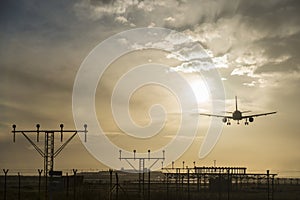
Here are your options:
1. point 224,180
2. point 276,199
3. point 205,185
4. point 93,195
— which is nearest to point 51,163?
point 93,195

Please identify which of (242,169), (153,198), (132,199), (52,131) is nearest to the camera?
(52,131)

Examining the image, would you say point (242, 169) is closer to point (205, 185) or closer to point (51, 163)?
point (205, 185)

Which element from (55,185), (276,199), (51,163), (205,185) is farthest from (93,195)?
(205,185)

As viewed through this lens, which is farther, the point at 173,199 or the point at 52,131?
the point at 173,199

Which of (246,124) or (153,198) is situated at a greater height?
(246,124)

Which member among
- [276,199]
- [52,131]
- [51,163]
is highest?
[52,131]

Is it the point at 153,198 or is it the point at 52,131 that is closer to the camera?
the point at 52,131

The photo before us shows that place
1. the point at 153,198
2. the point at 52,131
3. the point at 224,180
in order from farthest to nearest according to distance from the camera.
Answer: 1. the point at 224,180
2. the point at 153,198
3. the point at 52,131

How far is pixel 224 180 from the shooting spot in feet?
246

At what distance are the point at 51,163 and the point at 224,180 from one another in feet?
137

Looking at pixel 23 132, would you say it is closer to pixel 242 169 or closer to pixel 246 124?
pixel 246 124

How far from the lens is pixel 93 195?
46781mm

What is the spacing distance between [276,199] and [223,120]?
88.7 feet

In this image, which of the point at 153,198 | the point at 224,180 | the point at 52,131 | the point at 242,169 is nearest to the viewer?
the point at 52,131
